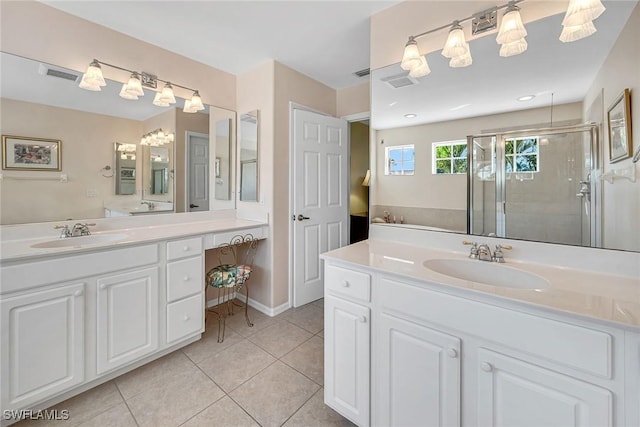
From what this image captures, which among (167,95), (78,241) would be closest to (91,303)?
(78,241)

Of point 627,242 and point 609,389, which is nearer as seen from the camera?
point 609,389

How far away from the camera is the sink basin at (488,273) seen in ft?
3.95

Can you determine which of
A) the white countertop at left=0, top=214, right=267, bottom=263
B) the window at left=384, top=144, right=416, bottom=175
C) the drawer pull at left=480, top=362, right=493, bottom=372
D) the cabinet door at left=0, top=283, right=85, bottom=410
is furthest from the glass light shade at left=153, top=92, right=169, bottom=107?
the drawer pull at left=480, top=362, right=493, bottom=372

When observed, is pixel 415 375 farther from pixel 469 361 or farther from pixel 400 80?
pixel 400 80

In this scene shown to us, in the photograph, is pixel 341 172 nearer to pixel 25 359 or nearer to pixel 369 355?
pixel 369 355

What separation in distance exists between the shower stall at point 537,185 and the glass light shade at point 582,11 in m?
0.44

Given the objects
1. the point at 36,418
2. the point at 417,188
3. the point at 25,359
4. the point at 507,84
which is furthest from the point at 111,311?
the point at 507,84

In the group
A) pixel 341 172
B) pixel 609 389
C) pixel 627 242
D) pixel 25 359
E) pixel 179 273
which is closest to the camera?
pixel 609 389

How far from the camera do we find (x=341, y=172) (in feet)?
10.5

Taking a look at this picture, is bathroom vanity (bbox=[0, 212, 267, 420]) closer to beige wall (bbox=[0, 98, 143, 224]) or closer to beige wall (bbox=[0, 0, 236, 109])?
beige wall (bbox=[0, 98, 143, 224])

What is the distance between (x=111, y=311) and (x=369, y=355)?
1.60m

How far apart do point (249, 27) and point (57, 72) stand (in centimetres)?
139

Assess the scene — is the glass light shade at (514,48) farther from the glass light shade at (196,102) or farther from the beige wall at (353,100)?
the glass light shade at (196,102)

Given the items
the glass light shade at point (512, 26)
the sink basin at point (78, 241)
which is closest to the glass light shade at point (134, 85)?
the sink basin at point (78, 241)
